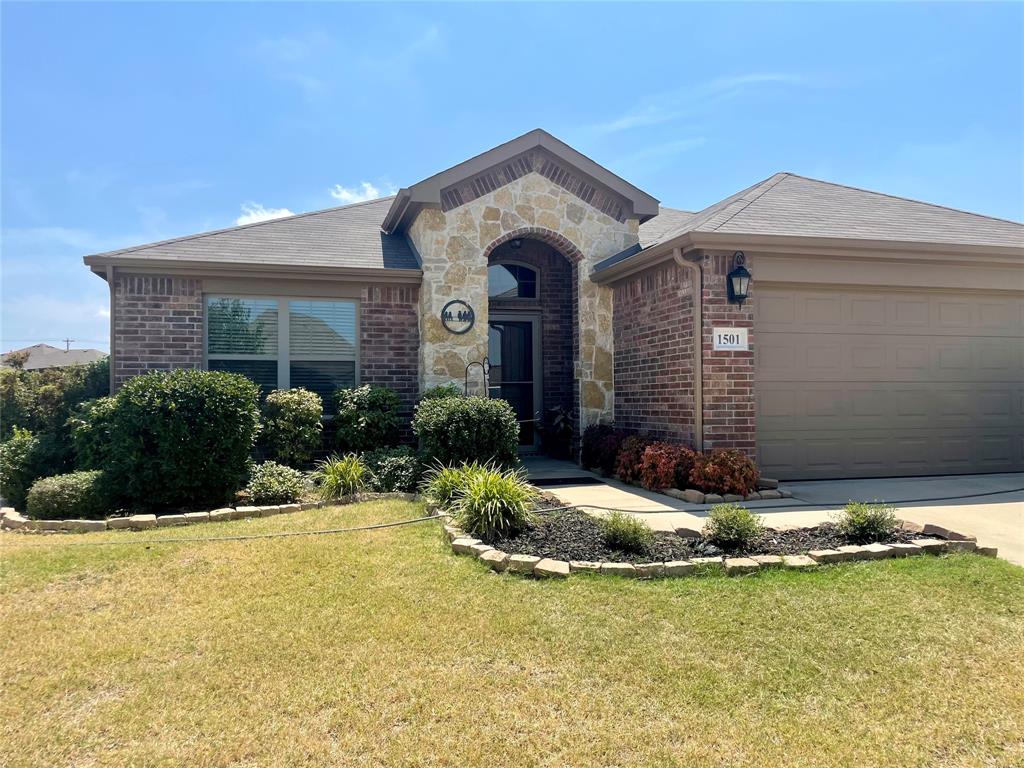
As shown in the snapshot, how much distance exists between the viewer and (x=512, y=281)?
10969 millimetres

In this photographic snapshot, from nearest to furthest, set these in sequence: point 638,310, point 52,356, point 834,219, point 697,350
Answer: point 697,350 < point 834,219 < point 638,310 < point 52,356

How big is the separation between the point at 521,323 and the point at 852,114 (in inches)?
252

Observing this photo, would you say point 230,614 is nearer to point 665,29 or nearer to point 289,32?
point 289,32

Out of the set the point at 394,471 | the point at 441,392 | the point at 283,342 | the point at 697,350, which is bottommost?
the point at 394,471

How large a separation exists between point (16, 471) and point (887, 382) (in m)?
11.4

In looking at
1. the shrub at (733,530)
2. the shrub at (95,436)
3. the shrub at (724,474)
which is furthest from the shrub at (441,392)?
the shrub at (733,530)

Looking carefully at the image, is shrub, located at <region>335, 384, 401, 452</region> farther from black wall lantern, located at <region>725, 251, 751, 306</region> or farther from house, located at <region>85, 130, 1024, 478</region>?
black wall lantern, located at <region>725, 251, 751, 306</region>

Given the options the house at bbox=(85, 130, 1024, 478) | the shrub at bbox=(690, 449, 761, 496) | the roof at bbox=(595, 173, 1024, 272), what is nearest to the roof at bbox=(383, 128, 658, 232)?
the house at bbox=(85, 130, 1024, 478)

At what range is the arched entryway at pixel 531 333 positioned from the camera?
35.6 ft

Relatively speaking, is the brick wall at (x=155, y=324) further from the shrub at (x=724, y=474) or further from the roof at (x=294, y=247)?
the shrub at (x=724, y=474)

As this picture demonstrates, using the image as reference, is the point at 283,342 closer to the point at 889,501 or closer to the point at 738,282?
the point at 738,282

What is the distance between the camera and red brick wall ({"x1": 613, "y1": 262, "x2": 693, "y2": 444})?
25.8 feet

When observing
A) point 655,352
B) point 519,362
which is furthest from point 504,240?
point 655,352

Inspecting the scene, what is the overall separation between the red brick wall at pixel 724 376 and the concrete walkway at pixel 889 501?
0.96 metres
